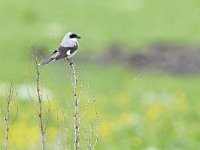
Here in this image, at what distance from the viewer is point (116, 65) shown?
28.6 metres

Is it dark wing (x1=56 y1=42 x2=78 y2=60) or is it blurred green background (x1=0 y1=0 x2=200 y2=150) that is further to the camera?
blurred green background (x1=0 y1=0 x2=200 y2=150)

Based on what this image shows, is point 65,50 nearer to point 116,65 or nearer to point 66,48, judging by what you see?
point 66,48

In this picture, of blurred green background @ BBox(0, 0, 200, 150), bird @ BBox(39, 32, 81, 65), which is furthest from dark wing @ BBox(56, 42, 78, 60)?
blurred green background @ BBox(0, 0, 200, 150)

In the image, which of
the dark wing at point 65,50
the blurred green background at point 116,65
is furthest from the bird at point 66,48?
the blurred green background at point 116,65

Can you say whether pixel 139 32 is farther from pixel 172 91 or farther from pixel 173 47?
pixel 172 91

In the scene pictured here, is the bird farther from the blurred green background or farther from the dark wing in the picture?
the blurred green background

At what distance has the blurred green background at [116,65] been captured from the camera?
59.0 ft

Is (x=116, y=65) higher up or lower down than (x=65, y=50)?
higher up

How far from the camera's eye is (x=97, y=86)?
25.0m

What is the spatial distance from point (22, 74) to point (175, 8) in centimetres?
915

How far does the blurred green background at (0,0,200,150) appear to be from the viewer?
1798cm

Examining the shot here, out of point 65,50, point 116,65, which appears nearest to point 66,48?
point 65,50

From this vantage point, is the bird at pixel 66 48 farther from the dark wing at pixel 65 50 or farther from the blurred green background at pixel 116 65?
the blurred green background at pixel 116 65

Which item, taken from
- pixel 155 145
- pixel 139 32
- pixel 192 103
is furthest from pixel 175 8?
pixel 155 145
